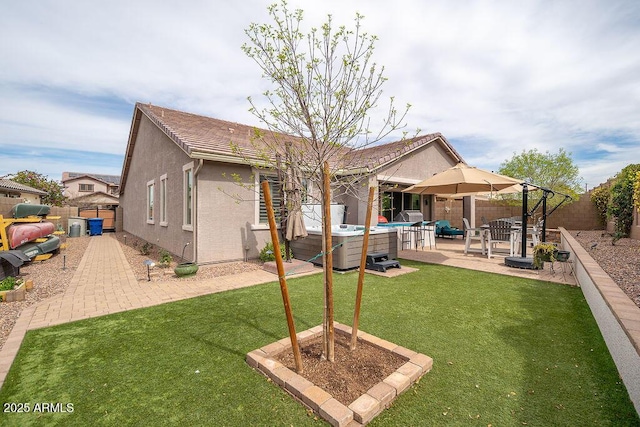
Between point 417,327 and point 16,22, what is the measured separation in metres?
10.2

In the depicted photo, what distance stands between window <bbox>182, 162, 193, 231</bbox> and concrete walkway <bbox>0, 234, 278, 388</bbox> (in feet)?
6.33

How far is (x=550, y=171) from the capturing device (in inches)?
705

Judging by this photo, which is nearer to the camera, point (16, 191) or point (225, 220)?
point (225, 220)

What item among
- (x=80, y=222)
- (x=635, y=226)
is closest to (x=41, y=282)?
(x=80, y=222)

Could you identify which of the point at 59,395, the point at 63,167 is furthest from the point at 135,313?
the point at 63,167

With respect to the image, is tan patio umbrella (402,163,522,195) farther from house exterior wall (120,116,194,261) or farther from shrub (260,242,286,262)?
house exterior wall (120,116,194,261)

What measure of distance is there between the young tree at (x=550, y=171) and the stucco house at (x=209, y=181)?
272 inches

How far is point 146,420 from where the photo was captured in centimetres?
220

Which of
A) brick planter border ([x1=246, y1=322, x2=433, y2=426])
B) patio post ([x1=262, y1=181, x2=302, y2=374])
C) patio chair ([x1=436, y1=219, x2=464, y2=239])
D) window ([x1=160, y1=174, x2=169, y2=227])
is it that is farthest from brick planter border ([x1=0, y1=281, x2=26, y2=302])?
patio chair ([x1=436, y1=219, x2=464, y2=239])

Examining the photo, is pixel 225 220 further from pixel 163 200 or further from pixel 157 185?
pixel 157 185

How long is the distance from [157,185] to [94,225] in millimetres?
11021

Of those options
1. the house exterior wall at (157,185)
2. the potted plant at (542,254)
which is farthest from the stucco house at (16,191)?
the potted plant at (542,254)

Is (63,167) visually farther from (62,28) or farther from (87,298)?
(87,298)

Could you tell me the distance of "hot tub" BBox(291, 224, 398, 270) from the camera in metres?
7.23
